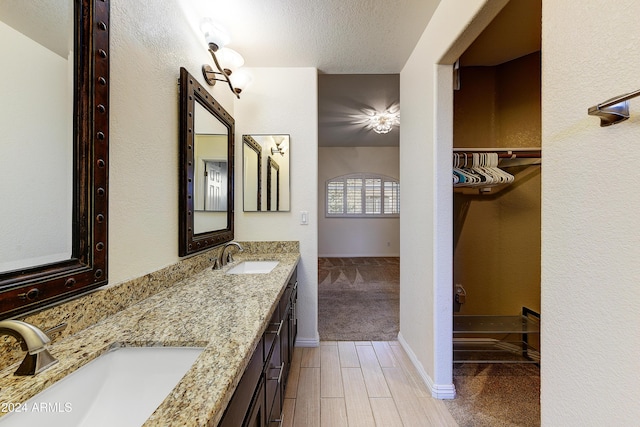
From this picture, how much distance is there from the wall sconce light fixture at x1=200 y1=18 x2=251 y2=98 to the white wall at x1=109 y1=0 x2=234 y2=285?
142 mm

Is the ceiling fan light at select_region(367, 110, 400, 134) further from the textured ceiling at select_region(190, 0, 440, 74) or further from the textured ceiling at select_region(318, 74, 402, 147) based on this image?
the textured ceiling at select_region(190, 0, 440, 74)

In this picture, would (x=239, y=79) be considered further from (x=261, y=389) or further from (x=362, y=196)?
(x=362, y=196)

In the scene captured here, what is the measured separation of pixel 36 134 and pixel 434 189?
1.81m

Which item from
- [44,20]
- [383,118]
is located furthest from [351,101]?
[44,20]

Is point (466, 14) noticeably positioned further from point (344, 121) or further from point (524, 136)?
point (344, 121)

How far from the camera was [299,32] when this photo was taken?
1.75 metres

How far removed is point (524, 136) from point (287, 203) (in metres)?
2.14

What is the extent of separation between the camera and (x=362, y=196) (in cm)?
612

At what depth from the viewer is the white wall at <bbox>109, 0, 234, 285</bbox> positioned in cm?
94

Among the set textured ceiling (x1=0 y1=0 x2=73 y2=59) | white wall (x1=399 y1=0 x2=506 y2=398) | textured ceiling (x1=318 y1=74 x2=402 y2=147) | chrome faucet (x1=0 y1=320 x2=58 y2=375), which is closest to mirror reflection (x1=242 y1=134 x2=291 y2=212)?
textured ceiling (x1=318 y1=74 x2=402 y2=147)
